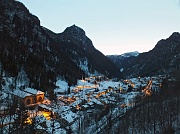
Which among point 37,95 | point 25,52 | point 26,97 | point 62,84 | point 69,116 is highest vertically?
point 25,52

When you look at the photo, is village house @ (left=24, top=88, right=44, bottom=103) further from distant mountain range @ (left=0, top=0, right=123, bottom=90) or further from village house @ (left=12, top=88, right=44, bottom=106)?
distant mountain range @ (left=0, top=0, right=123, bottom=90)

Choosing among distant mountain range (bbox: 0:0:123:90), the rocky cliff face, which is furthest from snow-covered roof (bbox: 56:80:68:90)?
the rocky cliff face

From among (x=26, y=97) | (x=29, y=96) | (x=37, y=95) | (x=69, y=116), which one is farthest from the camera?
(x=37, y=95)

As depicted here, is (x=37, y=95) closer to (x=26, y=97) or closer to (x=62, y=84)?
(x=26, y=97)

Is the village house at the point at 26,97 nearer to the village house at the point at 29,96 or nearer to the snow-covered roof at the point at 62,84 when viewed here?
the village house at the point at 29,96

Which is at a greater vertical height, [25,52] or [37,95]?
[25,52]

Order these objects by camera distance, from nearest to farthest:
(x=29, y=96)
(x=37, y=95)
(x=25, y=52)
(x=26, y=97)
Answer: (x=26, y=97) → (x=29, y=96) → (x=37, y=95) → (x=25, y=52)

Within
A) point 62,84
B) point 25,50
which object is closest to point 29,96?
point 62,84

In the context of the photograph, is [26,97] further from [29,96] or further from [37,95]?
[37,95]

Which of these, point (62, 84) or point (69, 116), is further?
point (62, 84)

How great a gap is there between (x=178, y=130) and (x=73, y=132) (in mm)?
24528

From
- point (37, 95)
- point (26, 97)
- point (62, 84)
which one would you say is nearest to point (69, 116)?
point (26, 97)

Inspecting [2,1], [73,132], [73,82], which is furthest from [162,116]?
[2,1]

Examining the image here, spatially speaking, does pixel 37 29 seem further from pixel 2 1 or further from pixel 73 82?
pixel 73 82
